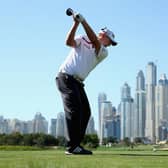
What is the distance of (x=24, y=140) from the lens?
76.9m

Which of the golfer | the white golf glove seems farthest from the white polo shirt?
the white golf glove

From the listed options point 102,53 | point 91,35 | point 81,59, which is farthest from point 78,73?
point 91,35

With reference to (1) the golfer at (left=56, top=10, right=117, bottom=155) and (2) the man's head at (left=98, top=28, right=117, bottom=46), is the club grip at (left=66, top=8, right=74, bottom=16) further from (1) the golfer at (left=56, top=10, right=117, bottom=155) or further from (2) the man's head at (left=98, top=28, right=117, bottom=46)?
(2) the man's head at (left=98, top=28, right=117, bottom=46)

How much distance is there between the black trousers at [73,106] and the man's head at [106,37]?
29.4 inches

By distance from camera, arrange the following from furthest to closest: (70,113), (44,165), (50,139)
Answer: (50,139) < (70,113) < (44,165)

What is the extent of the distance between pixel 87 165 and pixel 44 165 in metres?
0.42

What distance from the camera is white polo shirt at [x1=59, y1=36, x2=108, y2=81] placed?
818 cm

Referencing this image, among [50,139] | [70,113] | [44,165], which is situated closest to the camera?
[44,165]

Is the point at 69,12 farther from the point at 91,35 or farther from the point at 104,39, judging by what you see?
the point at 104,39

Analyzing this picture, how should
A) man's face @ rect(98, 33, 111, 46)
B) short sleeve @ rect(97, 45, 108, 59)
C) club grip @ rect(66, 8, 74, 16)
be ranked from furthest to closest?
man's face @ rect(98, 33, 111, 46), short sleeve @ rect(97, 45, 108, 59), club grip @ rect(66, 8, 74, 16)

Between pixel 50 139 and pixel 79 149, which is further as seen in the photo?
pixel 50 139

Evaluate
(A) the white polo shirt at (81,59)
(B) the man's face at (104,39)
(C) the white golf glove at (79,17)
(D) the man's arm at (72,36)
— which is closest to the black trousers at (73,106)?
(A) the white polo shirt at (81,59)

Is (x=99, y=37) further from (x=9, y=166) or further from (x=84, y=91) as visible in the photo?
(x=9, y=166)

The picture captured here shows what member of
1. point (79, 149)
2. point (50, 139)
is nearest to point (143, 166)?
point (79, 149)
